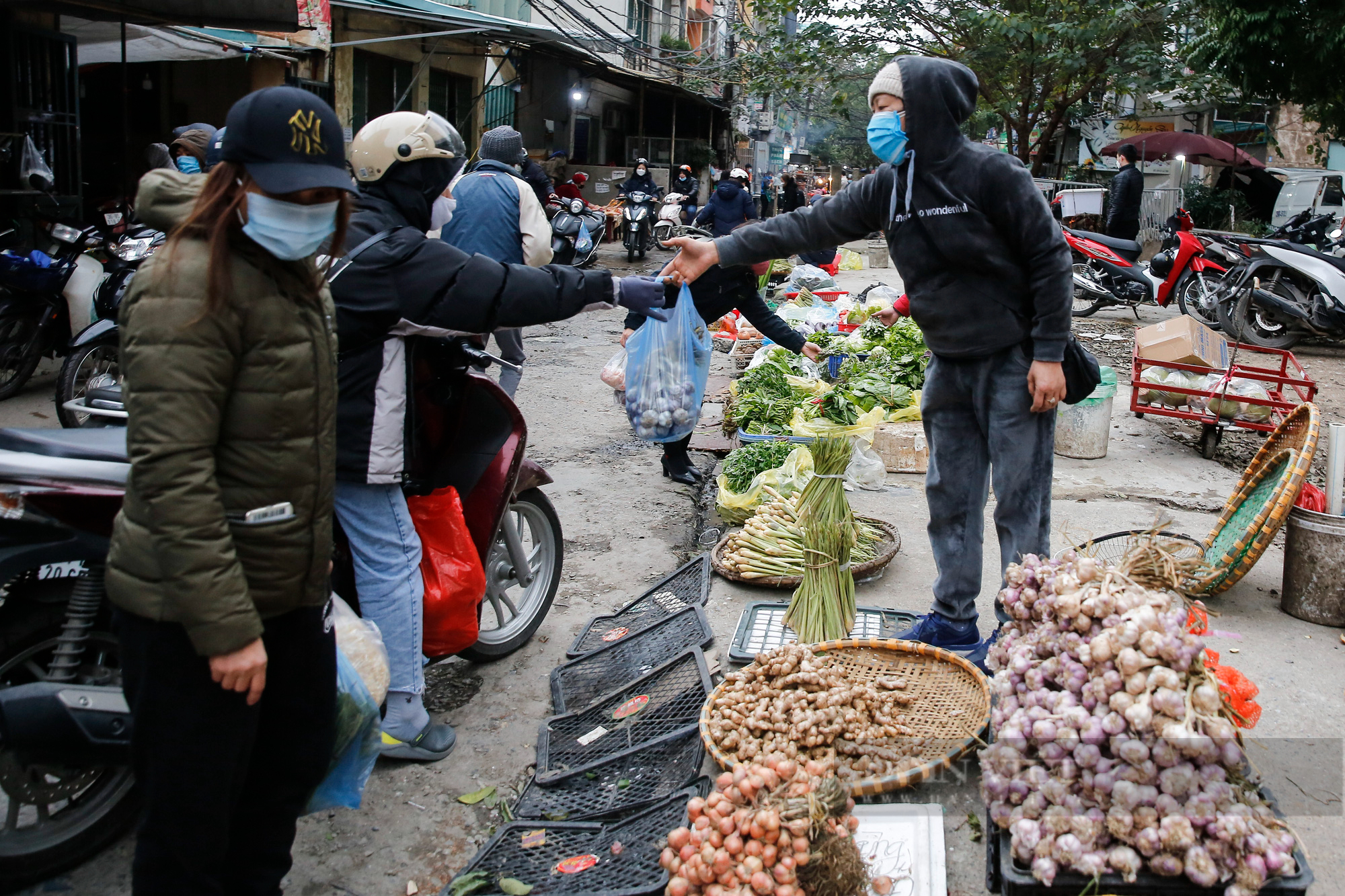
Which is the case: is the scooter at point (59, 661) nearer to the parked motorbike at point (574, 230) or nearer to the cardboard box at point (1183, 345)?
the cardboard box at point (1183, 345)

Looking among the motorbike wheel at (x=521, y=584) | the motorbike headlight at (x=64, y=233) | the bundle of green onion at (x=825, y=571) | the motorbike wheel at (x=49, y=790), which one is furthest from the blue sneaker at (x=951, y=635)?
the motorbike headlight at (x=64, y=233)

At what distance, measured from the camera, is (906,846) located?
2.39 meters

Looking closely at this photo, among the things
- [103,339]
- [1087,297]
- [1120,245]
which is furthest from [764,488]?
[1120,245]

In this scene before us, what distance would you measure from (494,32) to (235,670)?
13265mm

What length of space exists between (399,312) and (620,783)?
4.83 feet

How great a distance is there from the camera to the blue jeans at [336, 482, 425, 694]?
111 inches

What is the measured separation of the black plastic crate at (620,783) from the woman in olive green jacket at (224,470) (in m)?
1.05

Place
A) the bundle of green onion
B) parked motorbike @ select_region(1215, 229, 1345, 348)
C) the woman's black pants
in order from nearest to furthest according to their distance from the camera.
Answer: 1. the woman's black pants
2. the bundle of green onion
3. parked motorbike @ select_region(1215, 229, 1345, 348)

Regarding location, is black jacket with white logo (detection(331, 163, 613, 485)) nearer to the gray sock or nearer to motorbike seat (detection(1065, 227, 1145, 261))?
the gray sock

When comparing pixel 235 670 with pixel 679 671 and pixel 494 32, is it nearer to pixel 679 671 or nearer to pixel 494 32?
pixel 679 671

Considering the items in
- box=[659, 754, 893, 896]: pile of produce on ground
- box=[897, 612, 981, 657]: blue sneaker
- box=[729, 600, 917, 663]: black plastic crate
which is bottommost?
box=[729, 600, 917, 663]: black plastic crate

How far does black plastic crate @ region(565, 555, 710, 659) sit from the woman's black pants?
174 centimetres

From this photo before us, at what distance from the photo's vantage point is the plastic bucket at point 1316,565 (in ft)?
12.3

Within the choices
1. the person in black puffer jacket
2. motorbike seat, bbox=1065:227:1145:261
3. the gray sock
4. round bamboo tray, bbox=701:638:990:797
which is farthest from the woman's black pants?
motorbike seat, bbox=1065:227:1145:261
